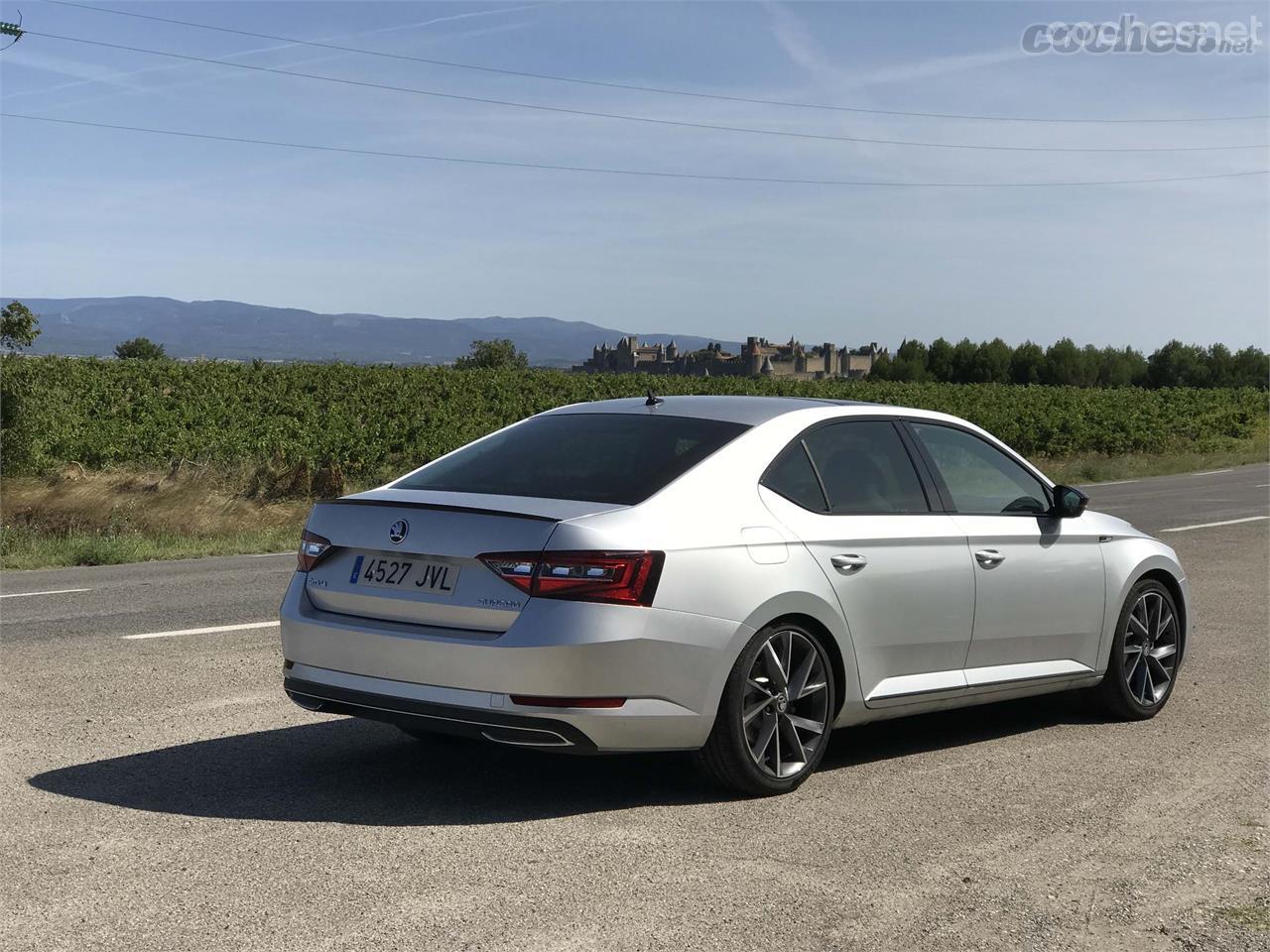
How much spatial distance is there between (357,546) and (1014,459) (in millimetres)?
3341

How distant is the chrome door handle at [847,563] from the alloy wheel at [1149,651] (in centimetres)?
212

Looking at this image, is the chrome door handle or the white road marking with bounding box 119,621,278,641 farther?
the white road marking with bounding box 119,621,278,641

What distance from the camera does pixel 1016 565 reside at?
6.92m

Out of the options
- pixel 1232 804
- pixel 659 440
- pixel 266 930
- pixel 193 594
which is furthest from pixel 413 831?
pixel 193 594

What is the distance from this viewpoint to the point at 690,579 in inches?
215

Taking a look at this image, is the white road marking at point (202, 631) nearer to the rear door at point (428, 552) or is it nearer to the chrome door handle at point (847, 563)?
the rear door at point (428, 552)

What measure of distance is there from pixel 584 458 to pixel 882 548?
1295 millimetres

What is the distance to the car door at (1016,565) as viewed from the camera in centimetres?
676

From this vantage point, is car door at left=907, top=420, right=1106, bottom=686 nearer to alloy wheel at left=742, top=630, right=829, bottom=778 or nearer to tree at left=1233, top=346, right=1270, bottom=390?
alloy wheel at left=742, top=630, right=829, bottom=778

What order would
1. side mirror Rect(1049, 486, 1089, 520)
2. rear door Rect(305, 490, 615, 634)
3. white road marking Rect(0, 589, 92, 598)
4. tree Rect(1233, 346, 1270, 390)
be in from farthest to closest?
tree Rect(1233, 346, 1270, 390) < white road marking Rect(0, 589, 92, 598) < side mirror Rect(1049, 486, 1089, 520) < rear door Rect(305, 490, 615, 634)

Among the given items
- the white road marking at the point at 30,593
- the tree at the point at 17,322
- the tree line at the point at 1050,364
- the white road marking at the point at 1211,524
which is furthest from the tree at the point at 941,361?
the white road marking at the point at 30,593

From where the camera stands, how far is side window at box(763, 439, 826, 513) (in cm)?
Result: 609

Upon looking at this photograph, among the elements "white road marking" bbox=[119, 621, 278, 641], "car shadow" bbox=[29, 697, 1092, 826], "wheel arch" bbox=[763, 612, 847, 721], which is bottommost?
"white road marking" bbox=[119, 621, 278, 641]

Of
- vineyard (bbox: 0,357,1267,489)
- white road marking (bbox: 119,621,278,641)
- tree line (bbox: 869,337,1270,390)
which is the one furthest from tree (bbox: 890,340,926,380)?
white road marking (bbox: 119,621,278,641)
